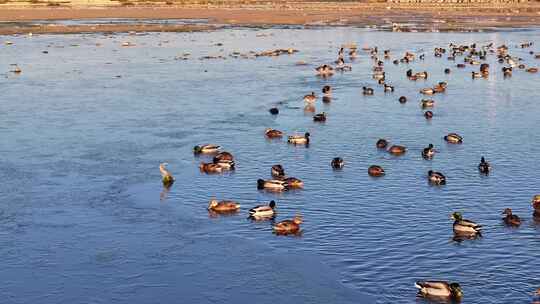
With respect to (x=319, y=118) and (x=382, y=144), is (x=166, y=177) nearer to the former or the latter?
(x=382, y=144)

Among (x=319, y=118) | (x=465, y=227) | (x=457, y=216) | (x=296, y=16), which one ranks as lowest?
(x=465, y=227)

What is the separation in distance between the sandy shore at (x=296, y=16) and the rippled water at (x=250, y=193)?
48573mm

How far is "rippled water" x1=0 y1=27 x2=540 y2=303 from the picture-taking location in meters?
18.9

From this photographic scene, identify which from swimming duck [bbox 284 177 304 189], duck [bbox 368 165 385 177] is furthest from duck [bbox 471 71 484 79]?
swimming duck [bbox 284 177 304 189]

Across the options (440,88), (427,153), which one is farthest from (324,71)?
(427,153)

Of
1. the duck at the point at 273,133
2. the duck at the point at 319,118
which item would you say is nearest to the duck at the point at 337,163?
the duck at the point at 273,133

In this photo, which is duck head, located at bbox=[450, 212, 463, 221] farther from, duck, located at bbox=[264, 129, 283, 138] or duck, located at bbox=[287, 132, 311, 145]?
duck, located at bbox=[264, 129, 283, 138]

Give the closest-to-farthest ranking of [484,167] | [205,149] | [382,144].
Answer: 1. [484,167]
2. [205,149]
3. [382,144]

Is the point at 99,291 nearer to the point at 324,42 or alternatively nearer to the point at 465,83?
the point at 465,83

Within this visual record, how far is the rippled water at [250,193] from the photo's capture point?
18859 millimetres

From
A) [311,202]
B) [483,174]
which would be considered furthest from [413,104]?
[311,202]

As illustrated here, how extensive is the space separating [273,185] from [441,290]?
30.0ft

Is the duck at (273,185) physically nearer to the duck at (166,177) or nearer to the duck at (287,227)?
the duck at (166,177)

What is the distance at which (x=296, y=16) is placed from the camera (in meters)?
118
